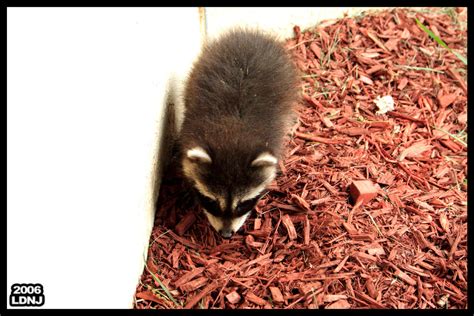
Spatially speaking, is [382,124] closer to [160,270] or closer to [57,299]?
[160,270]

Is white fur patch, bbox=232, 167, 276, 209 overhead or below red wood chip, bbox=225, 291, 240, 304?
overhead

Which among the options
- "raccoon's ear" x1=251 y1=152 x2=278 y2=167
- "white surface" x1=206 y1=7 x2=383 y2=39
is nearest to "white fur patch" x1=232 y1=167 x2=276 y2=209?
"raccoon's ear" x1=251 y1=152 x2=278 y2=167

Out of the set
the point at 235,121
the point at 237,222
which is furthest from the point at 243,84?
the point at 237,222

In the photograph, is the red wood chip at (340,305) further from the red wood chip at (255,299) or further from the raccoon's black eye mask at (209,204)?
the raccoon's black eye mask at (209,204)

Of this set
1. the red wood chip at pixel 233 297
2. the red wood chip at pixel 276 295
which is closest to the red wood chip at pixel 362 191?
the red wood chip at pixel 276 295

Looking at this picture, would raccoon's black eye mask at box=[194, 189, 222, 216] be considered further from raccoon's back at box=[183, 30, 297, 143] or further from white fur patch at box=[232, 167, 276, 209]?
raccoon's back at box=[183, 30, 297, 143]

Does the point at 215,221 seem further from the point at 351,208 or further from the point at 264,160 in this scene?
the point at 351,208
